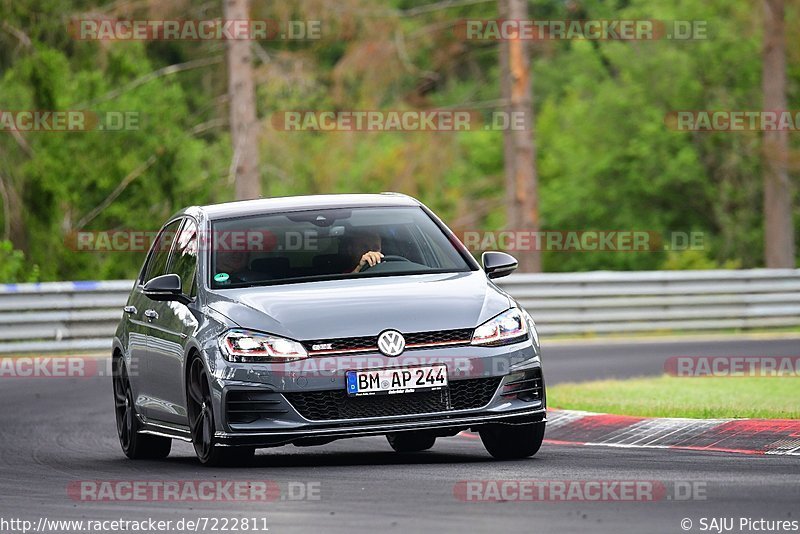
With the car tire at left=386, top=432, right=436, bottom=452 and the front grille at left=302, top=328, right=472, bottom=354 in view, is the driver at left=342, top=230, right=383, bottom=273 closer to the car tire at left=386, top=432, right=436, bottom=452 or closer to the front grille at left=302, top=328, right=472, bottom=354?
the front grille at left=302, top=328, right=472, bottom=354

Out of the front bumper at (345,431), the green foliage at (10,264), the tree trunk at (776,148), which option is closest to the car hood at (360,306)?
the front bumper at (345,431)

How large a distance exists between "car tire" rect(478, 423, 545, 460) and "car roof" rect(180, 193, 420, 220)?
1851 mm

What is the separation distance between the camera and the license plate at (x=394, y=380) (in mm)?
10500

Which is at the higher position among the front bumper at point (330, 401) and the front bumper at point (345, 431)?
the front bumper at point (330, 401)

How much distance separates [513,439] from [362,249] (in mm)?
1588

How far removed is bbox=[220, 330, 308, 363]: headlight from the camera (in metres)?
10.5

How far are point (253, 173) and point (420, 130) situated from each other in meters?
9.65

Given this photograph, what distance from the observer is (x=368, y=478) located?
10180 millimetres

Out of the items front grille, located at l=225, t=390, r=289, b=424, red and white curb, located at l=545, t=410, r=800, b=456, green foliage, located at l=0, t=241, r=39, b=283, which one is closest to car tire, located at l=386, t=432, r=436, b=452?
red and white curb, located at l=545, t=410, r=800, b=456

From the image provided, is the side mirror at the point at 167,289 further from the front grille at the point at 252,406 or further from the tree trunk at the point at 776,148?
the tree trunk at the point at 776,148

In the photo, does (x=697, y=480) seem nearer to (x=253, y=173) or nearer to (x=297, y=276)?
(x=297, y=276)

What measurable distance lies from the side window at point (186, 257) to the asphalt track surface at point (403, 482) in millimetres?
1150

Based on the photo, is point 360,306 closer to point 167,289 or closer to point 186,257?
point 167,289

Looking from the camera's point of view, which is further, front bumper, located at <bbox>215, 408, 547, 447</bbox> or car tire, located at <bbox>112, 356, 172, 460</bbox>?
car tire, located at <bbox>112, 356, 172, 460</bbox>
